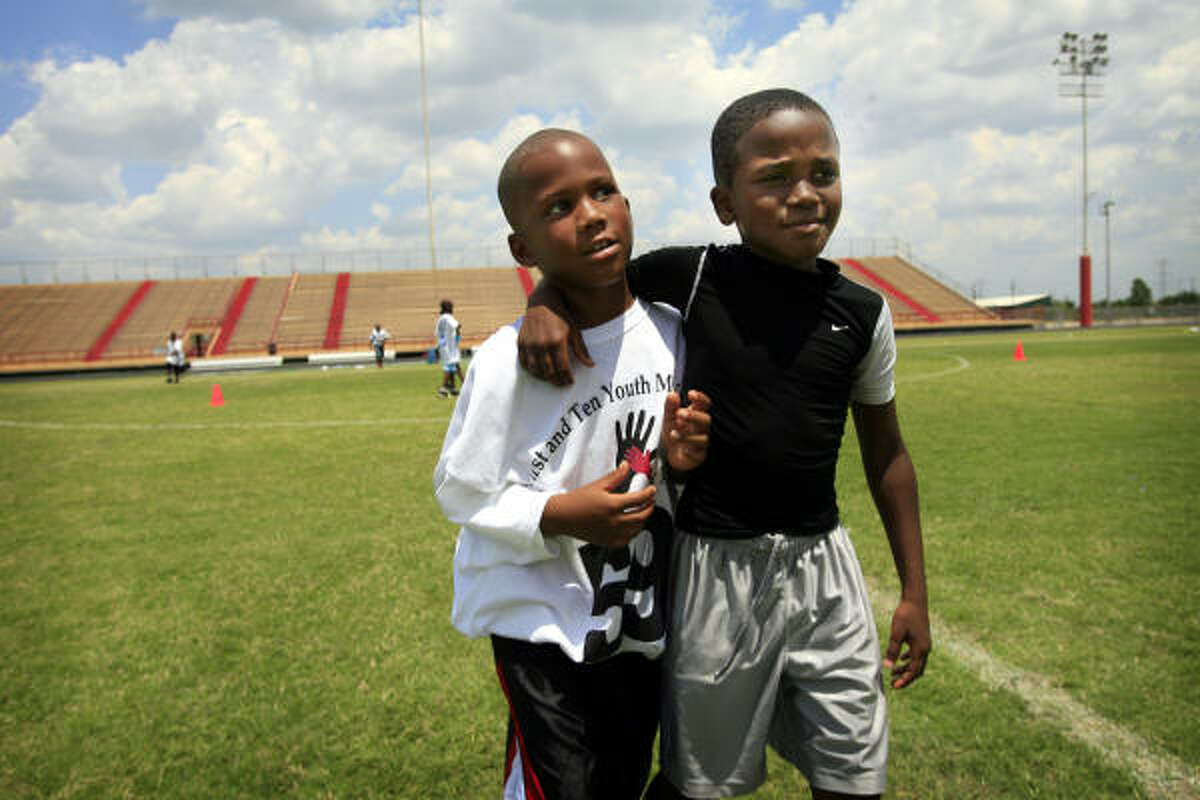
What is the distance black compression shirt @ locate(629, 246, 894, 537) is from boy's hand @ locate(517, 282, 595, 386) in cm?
27

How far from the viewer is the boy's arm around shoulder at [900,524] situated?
1.85 meters

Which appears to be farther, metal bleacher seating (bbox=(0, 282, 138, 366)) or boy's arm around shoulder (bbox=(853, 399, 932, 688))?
metal bleacher seating (bbox=(0, 282, 138, 366))

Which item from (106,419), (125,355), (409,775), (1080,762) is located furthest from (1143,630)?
(125,355)

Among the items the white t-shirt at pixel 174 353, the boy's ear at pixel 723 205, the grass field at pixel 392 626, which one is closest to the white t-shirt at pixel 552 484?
the boy's ear at pixel 723 205

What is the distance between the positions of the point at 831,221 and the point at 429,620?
294 centimetres

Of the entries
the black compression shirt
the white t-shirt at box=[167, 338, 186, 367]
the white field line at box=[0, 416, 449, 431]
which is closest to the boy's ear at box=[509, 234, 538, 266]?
the black compression shirt

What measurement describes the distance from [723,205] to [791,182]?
21cm

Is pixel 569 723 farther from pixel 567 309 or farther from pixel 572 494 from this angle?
pixel 567 309

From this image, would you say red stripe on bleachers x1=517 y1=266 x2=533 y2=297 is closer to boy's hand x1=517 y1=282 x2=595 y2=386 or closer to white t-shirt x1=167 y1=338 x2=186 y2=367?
white t-shirt x1=167 y1=338 x2=186 y2=367

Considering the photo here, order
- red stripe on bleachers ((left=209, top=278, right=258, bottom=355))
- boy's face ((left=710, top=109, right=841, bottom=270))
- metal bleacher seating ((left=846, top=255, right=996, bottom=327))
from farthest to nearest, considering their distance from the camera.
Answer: metal bleacher seating ((left=846, top=255, right=996, bottom=327)) < red stripe on bleachers ((left=209, top=278, right=258, bottom=355)) < boy's face ((left=710, top=109, right=841, bottom=270))

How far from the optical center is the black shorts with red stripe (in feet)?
5.44

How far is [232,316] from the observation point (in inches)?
1801

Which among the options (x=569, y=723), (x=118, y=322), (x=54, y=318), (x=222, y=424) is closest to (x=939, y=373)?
(x=222, y=424)

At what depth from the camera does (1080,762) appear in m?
2.54
